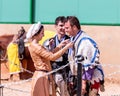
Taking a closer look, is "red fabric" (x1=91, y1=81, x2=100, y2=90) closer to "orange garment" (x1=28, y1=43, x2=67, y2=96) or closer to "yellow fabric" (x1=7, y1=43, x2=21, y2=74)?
"orange garment" (x1=28, y1=43, x2=67, y2=96)

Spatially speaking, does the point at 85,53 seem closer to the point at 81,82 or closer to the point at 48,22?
the point at 81,82

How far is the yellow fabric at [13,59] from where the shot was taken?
11422 millimetres

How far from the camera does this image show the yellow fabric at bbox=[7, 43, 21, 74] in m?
11.4

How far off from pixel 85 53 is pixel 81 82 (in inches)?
15.1

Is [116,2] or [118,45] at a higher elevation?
[116,2]

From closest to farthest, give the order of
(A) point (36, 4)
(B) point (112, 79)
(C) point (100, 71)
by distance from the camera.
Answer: (C) point (100, 71) → (B) point (112, 79) → (A) point (36, 4)

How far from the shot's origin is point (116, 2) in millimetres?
11273

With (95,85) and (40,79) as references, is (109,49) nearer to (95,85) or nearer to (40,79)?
(40,79)

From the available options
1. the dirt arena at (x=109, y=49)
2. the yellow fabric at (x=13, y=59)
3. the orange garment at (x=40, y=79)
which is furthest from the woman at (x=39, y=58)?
the yellow fabric at (x=13, y=59)

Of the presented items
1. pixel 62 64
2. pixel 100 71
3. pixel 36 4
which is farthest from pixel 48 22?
pixel 100 71

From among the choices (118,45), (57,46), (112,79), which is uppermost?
(57,46)

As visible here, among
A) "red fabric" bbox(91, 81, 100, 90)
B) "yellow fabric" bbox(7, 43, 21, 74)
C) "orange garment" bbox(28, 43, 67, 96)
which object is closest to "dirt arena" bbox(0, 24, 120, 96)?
"yellow fabric" bbox(7, 43, 21, 74)

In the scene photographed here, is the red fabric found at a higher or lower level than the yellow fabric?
higher

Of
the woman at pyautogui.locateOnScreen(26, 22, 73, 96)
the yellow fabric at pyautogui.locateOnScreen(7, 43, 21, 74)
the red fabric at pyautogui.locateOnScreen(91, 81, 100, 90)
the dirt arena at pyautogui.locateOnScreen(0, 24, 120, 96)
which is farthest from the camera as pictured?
the yellow fabric at pyautogui.locateOnScreen(7, 43, 21, 74)
